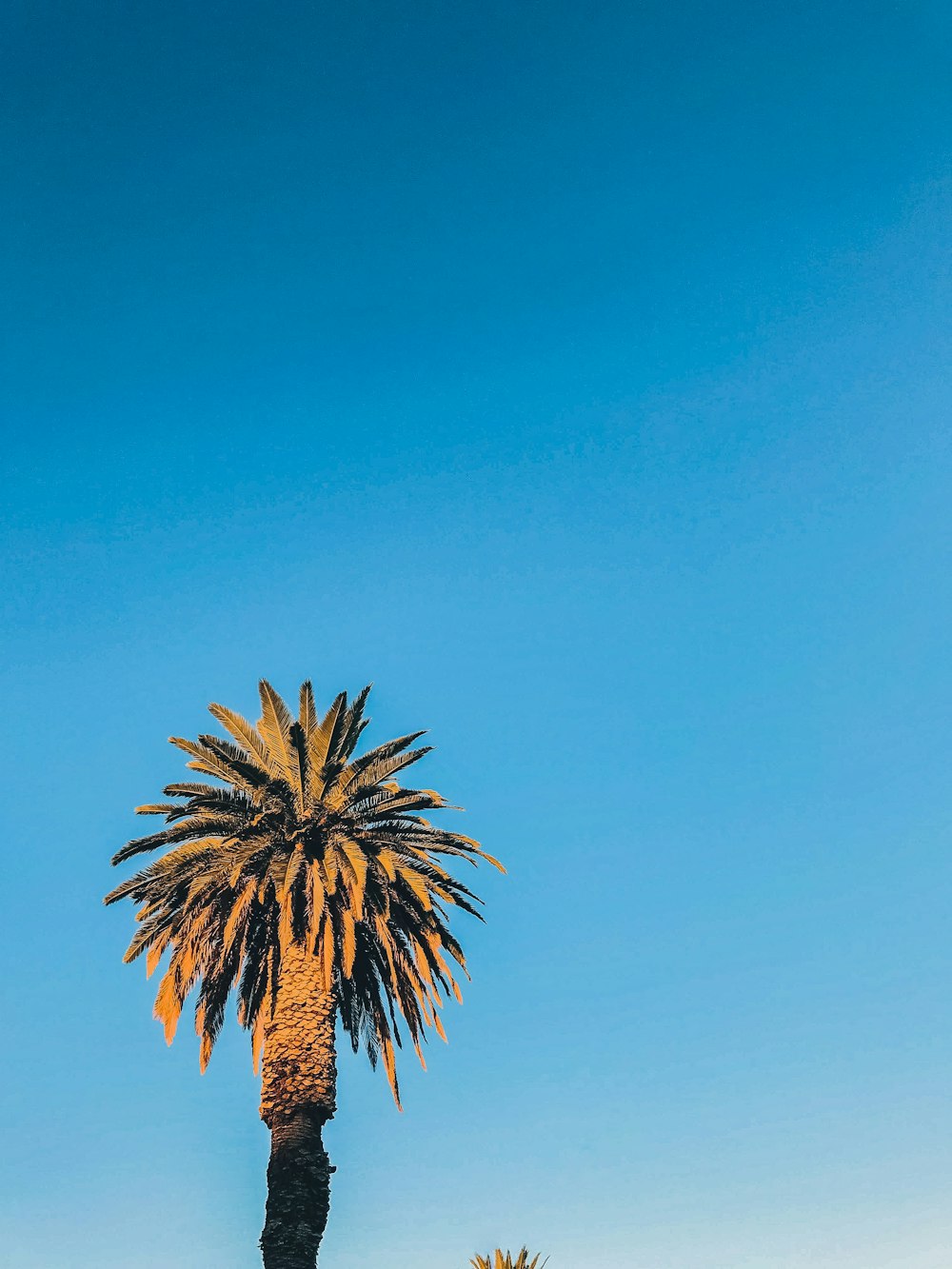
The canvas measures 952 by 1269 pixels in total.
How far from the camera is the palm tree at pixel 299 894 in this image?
22359mm

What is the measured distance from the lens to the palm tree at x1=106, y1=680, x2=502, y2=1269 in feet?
73.4

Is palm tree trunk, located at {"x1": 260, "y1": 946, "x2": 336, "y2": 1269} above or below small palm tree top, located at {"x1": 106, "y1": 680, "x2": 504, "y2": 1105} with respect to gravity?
below

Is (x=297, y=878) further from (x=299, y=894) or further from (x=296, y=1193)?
(x=296, y=1193)

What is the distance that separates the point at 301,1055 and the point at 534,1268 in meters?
8.46

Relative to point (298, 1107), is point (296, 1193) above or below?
below

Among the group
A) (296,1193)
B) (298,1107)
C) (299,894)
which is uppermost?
(299,894)

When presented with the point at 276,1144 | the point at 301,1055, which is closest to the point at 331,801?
the point at 301,1055

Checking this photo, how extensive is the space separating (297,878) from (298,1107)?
433 centimetres

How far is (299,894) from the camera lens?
2336cm

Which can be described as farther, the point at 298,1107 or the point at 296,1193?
the point at 298,1107

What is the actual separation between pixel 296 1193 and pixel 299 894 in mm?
5538

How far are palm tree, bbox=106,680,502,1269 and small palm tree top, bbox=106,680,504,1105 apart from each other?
1.1 inches

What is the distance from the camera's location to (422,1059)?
24.9 m

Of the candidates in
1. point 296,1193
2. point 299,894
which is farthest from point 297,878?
point 296,1193
